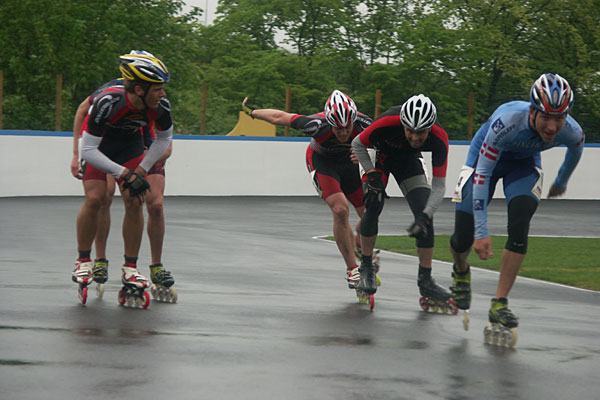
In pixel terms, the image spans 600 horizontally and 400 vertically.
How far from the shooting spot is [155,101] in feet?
22.2

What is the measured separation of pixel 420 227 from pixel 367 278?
0.97 metres

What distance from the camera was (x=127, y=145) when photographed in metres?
7.39

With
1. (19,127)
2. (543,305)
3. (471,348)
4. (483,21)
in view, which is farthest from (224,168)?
(483,21)

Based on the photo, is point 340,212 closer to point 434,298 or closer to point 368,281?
point 368,281

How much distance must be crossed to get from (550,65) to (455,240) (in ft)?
117

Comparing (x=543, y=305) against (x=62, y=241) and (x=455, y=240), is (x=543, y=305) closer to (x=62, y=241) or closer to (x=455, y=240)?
(x=455, y=240)

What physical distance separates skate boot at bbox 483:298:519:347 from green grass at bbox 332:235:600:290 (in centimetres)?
415

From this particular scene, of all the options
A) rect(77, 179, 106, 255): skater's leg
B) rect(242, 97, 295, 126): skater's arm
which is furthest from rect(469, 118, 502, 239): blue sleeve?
rect(77, 179, 106, 255): skater's leg

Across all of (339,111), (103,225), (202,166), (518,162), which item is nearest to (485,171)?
(518,162)

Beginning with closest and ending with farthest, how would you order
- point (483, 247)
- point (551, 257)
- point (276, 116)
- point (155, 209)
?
point (483, 247) < point (155, 209) < point (276, 116) < point (551, 257)

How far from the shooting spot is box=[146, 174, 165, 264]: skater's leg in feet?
24.4

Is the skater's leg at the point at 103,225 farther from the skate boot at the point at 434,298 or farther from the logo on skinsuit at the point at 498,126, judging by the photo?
the logo on skinsuit at the point at 498,126

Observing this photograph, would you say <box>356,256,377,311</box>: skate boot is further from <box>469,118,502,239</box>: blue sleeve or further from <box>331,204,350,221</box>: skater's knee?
<box>469,118,502,239</box>: blue sleeve

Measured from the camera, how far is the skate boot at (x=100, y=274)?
745cm
